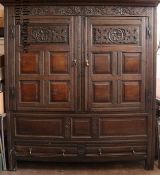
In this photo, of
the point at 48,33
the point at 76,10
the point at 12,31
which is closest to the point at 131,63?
the point at 76,10

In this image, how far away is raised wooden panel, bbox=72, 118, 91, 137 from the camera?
3056mm

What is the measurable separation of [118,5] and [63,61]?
2.36ft

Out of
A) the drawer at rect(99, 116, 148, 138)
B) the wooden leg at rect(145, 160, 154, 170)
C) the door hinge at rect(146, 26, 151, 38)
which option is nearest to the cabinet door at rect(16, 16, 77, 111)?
the drawer at rect(99, 116, 148, 138)

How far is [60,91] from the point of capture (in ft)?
9.86

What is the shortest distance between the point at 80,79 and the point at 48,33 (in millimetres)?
516

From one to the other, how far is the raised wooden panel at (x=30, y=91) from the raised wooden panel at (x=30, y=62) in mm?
105

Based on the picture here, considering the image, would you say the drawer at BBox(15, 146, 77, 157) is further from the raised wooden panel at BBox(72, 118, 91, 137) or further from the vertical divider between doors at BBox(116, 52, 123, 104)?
the vertical divider between doors at BBox(116, 52, 123, 104)

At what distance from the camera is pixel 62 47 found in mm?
2977

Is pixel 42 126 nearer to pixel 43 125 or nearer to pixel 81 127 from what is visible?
pixel 43 125

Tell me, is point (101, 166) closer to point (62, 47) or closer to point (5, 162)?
point (5, 162)

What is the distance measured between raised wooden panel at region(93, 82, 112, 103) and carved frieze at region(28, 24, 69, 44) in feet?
1.67

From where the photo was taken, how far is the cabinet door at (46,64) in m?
2.96

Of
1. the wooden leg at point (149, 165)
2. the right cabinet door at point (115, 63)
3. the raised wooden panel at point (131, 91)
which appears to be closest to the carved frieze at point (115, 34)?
the right cabinet door at point (115, 63)

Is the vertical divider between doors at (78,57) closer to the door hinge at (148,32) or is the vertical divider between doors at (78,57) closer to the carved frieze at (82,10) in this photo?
the carved frieze at (82,10)
